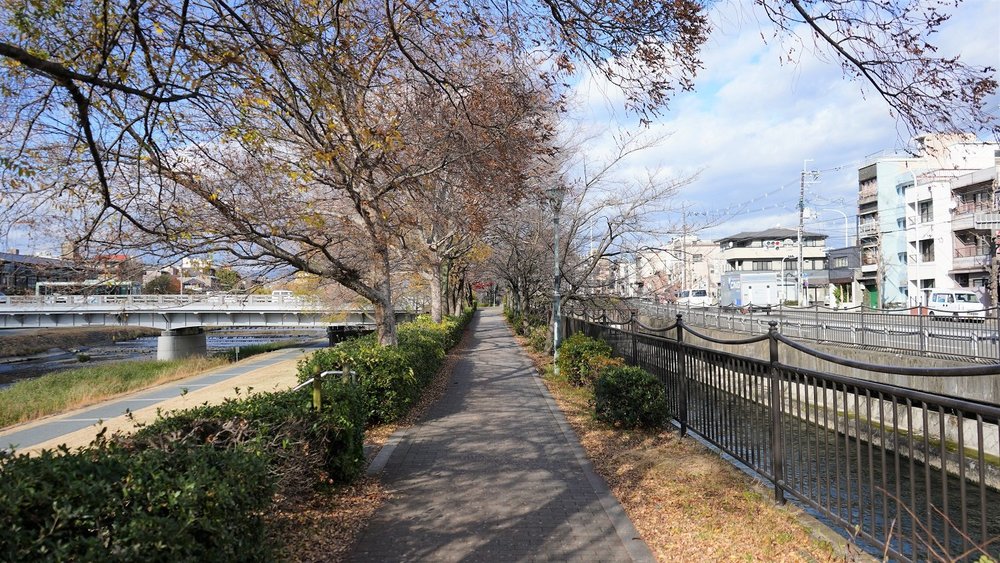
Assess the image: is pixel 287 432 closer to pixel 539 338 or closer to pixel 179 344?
pixel 539 338

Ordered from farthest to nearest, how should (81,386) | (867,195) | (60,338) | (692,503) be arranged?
1. (867,195)
2. (60,338)
3. (81,386)
4. (692,503)

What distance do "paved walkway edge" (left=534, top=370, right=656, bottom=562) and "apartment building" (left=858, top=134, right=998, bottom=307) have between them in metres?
29.2

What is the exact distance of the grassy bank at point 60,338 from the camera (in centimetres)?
4319

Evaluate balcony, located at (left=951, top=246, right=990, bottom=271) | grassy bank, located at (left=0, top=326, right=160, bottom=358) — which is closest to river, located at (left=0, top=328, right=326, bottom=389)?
grassy bank, located at (left=0, top=326, right=160, bottom=358)

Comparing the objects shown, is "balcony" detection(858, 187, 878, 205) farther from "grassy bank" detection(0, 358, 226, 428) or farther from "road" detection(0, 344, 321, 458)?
"grassy bank" detection(0, 358, 226, 428)

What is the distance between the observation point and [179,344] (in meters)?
40.7

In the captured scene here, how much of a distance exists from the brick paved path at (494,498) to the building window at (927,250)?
136 feet

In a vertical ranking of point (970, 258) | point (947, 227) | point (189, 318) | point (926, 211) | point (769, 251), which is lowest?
point (189, 318)

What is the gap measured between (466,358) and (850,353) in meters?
10.7

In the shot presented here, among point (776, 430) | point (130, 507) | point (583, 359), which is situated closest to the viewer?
point (130, 507)

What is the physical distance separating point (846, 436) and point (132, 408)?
16.2 metres

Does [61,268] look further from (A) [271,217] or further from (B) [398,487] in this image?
(B) [398,487]

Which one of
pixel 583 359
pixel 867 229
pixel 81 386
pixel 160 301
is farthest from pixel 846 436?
pixel 867 229

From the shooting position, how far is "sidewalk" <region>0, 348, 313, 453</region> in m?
11.6
